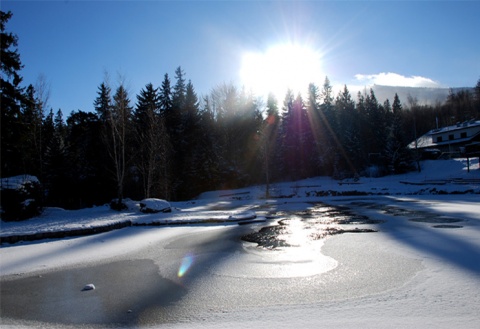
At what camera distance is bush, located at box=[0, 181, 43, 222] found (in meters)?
16.5

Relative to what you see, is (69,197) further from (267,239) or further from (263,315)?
(263,315)

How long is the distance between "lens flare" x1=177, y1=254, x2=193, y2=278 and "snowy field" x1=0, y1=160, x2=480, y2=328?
0.03m

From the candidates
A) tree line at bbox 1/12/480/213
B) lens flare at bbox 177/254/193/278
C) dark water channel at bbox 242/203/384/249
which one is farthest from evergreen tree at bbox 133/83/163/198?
lens flare at bbox 177/254/193/278

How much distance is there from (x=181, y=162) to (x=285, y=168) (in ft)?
56.4

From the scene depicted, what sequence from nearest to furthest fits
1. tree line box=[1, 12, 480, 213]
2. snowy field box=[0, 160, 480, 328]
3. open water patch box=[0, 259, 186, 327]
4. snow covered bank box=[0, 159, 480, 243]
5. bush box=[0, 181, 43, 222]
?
snowy field box=[0, 160, 480, 328], open water patch box=[0, 259, 186, 327], snow covered bank box=[0, 159, 480, 243], bush box=[0, 181, 43, 222], tree line box=[1, 12, 480, 213]

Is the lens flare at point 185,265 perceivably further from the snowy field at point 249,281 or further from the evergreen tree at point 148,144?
the evergreen tree at point 148,144

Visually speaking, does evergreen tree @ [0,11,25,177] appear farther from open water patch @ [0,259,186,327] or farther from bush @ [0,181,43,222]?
open water patch @ [0,259,186,327]

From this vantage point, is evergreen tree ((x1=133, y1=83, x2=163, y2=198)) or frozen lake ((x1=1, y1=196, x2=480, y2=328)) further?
evergreen tree ((x1=133, y1=83, x2=163, y2=198))

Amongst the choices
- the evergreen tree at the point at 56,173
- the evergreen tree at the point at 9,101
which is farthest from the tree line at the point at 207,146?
the evergreen tree at the point at 9,101

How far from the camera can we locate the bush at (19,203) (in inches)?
648

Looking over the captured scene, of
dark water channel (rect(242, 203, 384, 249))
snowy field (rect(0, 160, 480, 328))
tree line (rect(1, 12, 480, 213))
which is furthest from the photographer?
tree line (rect(1, 12, 480, 213))

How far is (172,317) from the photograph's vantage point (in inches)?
187

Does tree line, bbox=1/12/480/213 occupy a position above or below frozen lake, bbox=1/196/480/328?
above

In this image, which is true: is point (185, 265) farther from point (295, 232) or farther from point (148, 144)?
point (148, 144)
